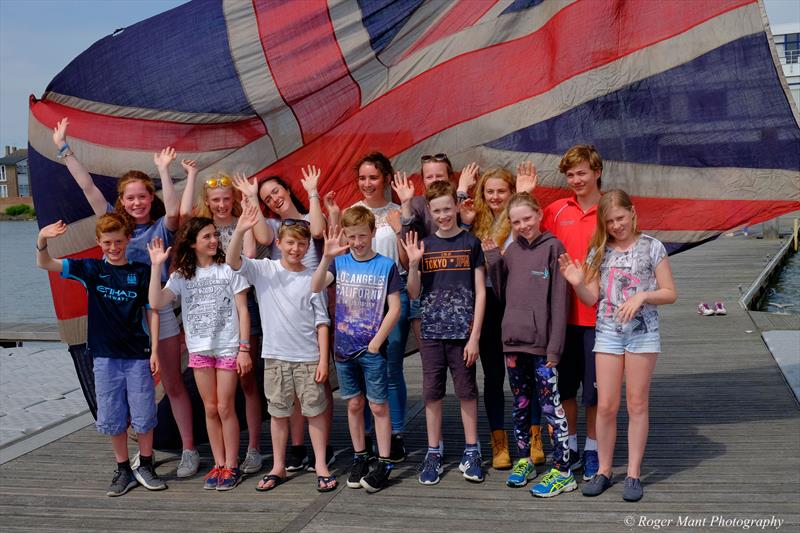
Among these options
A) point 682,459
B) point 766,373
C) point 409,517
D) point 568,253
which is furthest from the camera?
point 766,373

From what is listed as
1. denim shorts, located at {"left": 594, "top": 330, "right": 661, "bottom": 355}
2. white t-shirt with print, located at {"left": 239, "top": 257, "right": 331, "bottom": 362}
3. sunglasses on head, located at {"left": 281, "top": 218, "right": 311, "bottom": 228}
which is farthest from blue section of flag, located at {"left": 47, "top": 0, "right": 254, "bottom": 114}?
denim shorts, located at {"left": 594, "top": 330, "right": 661, "bottom": 355}

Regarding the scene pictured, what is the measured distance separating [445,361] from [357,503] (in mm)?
853

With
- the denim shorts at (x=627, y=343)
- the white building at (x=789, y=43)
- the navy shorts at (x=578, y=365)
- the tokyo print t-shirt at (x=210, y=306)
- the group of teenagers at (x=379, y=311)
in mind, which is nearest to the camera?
the denim shorts at (x=627, y=343)

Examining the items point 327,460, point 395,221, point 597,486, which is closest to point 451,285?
point 395,221

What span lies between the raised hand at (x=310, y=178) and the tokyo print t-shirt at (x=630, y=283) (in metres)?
1.67

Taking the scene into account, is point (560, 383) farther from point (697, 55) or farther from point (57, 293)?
point (57, 293)

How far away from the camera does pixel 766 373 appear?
23.2ft

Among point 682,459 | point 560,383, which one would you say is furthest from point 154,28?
point 682,459

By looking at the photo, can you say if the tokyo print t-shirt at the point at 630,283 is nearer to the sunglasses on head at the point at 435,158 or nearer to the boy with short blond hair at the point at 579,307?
the boy with short blond hair at the point at 579,307

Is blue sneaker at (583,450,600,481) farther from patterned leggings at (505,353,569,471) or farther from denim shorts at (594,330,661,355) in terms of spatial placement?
denim shorts at (594,330,661,355)

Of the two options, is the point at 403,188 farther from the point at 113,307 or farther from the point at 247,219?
the point at 113,307

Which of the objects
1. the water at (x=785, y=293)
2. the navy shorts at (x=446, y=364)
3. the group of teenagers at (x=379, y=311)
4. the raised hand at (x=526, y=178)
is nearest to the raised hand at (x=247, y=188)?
the group of teenagers at (x=379, y=311)

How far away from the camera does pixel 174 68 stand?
5.12 metres

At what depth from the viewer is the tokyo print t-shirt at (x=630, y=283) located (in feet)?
13.2
